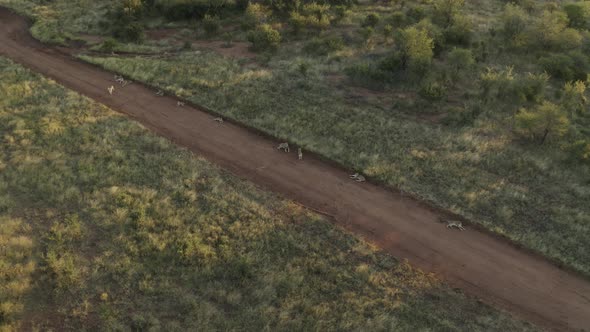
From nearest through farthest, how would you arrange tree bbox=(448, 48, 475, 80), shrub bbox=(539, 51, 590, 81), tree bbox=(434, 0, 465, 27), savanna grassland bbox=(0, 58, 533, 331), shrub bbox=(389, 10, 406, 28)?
1. savanna grassland bbox=(0, 58, 533, 331)
2. tree bbox=(448, 48, 475, 80)
3. shrub bbox=(539, 51, 590, 81)
4. shrub bbox=(389, 10, 406, 28)
5. tree bbox=(434, 0, 465, 27)

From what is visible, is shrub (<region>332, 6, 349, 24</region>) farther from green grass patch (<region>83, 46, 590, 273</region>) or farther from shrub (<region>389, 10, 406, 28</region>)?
green grass patch (<region>83, 46, 590, 273</region>)

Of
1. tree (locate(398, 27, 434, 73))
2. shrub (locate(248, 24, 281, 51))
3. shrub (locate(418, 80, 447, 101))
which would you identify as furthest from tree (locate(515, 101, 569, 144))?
shrub (locate(248, 24, 281, 51))

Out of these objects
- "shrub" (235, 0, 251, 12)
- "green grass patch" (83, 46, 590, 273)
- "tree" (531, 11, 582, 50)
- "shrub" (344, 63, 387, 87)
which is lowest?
"green grass patch" (83, 46, 590, 273)

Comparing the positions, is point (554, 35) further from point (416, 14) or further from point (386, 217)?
point (386, 217)

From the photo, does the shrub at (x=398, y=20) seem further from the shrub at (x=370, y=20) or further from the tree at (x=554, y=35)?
the tree at (x=554, y=35)

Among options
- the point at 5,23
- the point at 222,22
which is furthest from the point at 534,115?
the point at 5,23
